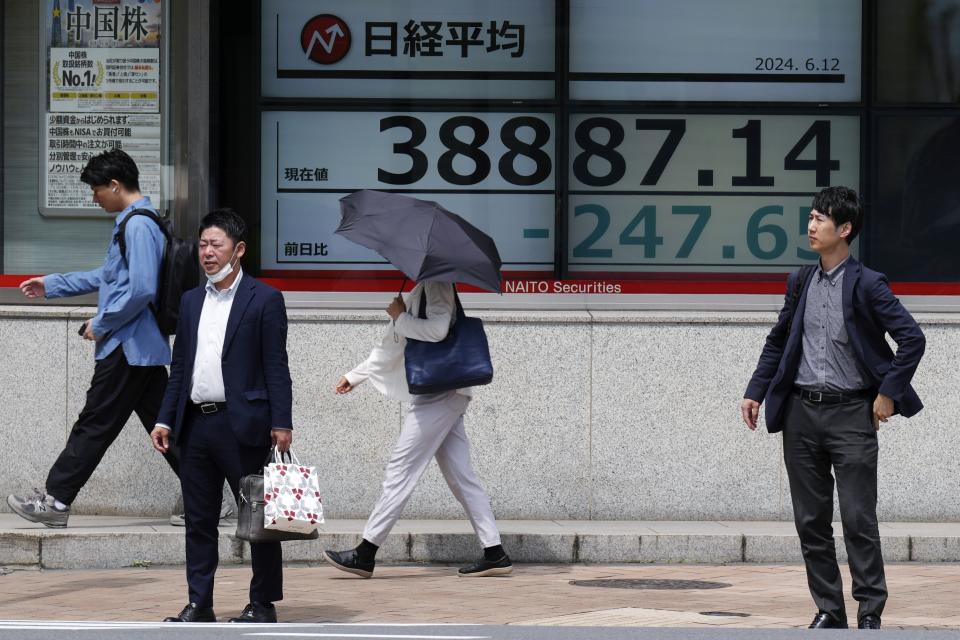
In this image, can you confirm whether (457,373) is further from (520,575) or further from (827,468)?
(827,468)

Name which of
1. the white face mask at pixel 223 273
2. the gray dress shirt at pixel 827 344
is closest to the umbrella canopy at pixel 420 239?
the white face mask at pixel 223 273

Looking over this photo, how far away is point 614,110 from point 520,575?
3.34 meters

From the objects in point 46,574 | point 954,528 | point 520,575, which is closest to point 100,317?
point 46,574

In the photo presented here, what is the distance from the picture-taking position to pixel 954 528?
32.0 ft

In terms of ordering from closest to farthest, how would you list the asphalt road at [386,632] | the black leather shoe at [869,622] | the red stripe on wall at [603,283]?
1. the asphalt road at [386,632]
2. the black leather shoe at [869,622]
3. the red stripe on wall at [603,283]

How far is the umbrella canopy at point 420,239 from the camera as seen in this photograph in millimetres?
8031

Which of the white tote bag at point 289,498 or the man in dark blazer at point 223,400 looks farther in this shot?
the man in dark blazer at point 223,400

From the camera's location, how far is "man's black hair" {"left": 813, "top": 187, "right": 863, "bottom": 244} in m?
6.77

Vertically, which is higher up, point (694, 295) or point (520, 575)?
point (694, 295)

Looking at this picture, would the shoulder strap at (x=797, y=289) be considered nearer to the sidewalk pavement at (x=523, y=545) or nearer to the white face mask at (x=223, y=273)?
the white face mask at (x=223, y=273)

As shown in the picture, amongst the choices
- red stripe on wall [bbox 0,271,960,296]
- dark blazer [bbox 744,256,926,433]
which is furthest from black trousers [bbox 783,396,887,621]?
red stripe on wall [bbox 0,271,960,296]

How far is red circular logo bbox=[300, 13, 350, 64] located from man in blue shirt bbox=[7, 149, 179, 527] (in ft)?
6.81

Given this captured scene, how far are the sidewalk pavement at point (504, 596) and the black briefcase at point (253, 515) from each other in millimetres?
616

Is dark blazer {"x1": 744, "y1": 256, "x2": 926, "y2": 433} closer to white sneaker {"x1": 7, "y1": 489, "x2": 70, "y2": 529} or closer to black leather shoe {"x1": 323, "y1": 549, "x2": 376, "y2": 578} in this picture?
black leather shoe {"x1": 323, "y1": 549, "x2": 376, "y2": 578}
